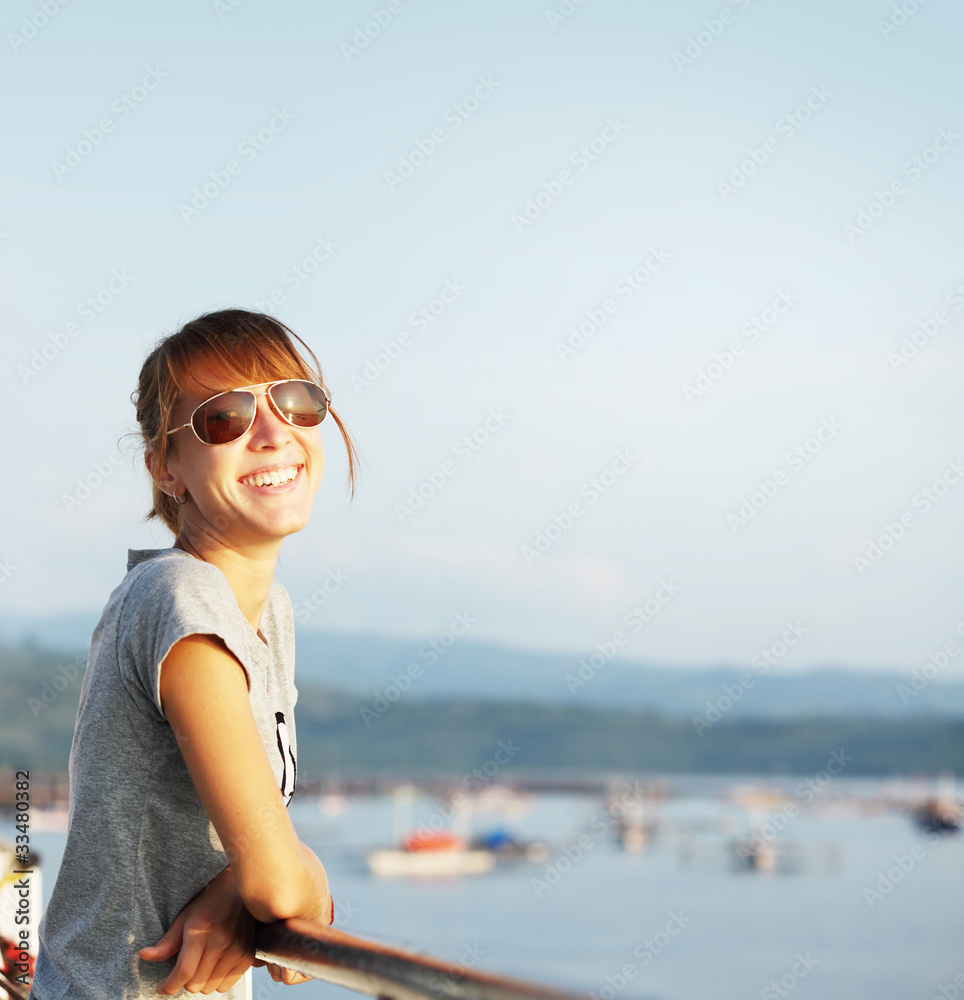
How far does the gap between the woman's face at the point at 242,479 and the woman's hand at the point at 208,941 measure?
0.43 metres

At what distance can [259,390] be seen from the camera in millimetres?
1550

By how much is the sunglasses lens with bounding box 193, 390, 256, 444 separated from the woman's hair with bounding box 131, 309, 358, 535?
0.11 ft

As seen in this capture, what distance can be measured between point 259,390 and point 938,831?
86.3m

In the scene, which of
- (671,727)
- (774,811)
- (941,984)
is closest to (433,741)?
(671,727)

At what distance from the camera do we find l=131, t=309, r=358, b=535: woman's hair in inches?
60.8

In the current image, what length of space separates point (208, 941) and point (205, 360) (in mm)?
731

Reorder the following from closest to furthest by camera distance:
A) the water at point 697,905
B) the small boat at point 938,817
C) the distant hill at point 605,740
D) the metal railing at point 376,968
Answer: the metal railing at point 376,968 → the water at point 697,905 → the small boat at point 938,817 → the distant hill at point 605,740

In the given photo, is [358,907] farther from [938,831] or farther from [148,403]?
[148,403]

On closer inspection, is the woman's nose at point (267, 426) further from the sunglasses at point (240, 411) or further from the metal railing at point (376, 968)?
the metal railing at point (376, 968)

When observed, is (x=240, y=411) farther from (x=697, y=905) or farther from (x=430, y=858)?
(x=697, y=905)

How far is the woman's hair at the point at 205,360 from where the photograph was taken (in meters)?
1.54

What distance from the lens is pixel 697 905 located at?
74.0 m

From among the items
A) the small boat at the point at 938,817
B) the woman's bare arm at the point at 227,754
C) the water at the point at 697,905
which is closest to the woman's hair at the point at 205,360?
the woman's bare arm at the point at 227,754

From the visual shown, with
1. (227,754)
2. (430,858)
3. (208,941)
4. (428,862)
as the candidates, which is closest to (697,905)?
(430,858)
